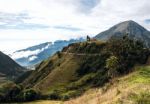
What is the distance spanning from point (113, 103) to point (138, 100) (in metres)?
1.97

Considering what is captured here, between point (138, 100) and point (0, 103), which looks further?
point (0, 103)

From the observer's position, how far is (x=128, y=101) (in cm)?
2414

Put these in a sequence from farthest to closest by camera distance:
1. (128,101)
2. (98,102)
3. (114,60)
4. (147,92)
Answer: (114,60)
(98,102)
(147,92)
(128,101)

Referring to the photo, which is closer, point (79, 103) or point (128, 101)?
point (128, 101)

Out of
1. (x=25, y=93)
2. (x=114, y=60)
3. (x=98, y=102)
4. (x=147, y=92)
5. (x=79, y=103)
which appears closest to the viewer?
(x=147, y=92)

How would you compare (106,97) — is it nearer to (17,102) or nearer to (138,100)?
(138,100)

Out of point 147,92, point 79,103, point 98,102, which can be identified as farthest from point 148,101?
point 79,103

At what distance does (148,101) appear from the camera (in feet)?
79.3

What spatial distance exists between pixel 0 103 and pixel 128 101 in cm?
16744

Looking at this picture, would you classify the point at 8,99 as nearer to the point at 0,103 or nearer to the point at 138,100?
the point at 0,103

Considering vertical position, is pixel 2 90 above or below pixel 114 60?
below

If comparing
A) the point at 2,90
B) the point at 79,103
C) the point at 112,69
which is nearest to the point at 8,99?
the point at 2,90

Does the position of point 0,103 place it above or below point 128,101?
below

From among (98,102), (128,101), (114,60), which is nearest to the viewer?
(128,101)
